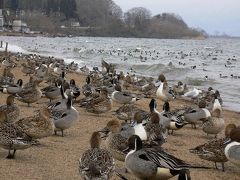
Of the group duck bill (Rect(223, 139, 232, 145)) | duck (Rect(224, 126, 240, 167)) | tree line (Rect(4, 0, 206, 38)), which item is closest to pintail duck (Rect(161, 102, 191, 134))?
duck bill (Rect(223, 139, 232, 145))

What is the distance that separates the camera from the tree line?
561 ft

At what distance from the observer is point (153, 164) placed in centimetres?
653

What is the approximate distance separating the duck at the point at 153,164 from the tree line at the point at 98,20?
16387 centimetres

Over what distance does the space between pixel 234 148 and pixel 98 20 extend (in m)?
184

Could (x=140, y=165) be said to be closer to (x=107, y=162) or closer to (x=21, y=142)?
(x=107, y=162)

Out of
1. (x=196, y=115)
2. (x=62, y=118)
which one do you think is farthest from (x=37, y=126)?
(x=196, y=115)

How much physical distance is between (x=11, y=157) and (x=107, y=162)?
2270 millimetres

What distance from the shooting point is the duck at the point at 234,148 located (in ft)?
25.9

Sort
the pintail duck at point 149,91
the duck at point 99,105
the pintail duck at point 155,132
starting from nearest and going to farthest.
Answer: the pintail duck at point 155,132
the duck at point 99,105
the pintail duck at point 149,91

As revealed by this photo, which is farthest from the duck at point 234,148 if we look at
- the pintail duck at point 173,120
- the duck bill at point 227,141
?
the pintail duck at point 173,120

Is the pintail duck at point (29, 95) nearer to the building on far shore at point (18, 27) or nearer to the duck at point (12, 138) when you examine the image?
the duck at point (12, 138)

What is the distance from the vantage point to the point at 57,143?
9.48 m

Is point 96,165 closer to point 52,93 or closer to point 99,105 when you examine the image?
point 99,105

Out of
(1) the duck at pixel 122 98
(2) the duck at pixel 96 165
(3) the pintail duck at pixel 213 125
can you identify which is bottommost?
(1) the duck at pixel 122 98
